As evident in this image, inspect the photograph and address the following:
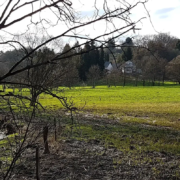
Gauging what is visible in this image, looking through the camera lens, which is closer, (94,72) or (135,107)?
(135,107)

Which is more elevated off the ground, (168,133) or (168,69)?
(168,69)

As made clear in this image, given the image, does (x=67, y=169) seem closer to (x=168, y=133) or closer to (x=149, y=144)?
(x=149, y=144)

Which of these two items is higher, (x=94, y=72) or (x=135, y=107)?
(x=94, y=72)

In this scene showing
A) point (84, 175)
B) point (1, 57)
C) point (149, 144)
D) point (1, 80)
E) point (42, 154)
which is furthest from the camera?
point (149, 144)

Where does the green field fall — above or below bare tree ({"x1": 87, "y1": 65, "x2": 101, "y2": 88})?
below

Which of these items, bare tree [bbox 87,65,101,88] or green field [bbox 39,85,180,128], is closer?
green field [bbox 39,85,180,128]

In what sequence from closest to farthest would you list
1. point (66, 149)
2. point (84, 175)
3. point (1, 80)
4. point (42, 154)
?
point (1, 80) → point (84, 175) → point (42, 154) → point (66, 149)

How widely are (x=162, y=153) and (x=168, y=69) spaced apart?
5760 cm

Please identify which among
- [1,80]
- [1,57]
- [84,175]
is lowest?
[84,175]

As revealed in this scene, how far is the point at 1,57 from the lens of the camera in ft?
5.87

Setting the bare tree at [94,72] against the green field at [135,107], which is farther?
the bare tree at [94,72]

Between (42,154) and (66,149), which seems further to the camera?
(66,149)

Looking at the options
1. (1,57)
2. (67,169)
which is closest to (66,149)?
(67,169)

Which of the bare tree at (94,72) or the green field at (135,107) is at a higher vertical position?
the bare tree at (94,72)
